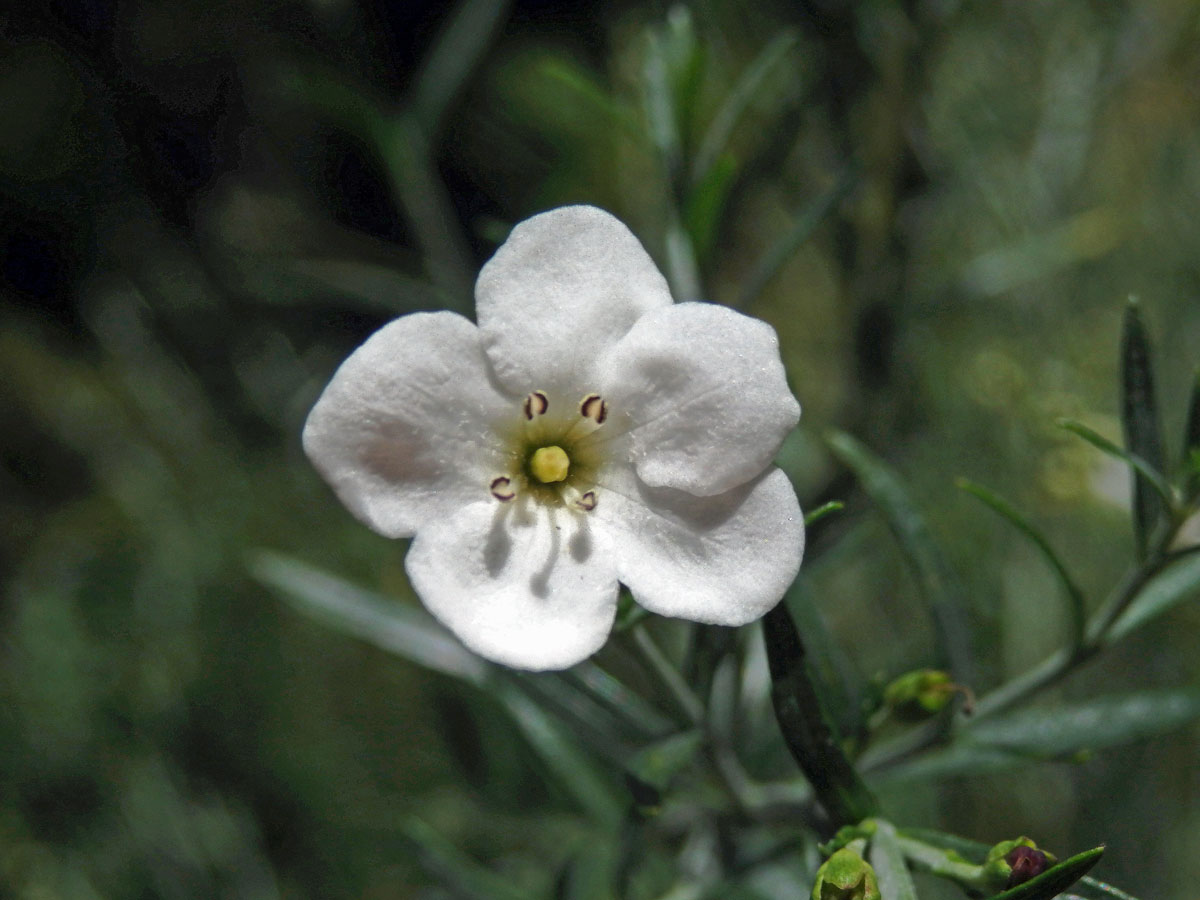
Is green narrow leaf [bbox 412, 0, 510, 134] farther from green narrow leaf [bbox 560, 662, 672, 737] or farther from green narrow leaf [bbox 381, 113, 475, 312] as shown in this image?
green narrow leaf [bbox 560, 662, 672, 737]

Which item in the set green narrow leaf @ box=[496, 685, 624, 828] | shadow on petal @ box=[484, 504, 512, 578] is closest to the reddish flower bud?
shadow on petal @ box=[484, 504, 512, 578]

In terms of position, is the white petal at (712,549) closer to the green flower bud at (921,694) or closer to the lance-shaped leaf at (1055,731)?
the green flower bud at (921,694)

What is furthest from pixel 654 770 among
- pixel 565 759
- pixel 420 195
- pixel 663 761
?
pixel 420 195

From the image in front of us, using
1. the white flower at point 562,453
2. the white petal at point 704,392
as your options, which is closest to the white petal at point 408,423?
the white flower at point 562,453

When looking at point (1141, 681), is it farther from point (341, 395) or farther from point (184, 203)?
point (184, 203)

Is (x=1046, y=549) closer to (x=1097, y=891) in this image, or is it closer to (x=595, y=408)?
(x=1097, y=891)

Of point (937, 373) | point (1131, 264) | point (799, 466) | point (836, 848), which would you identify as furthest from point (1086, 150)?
point (836, 848)
